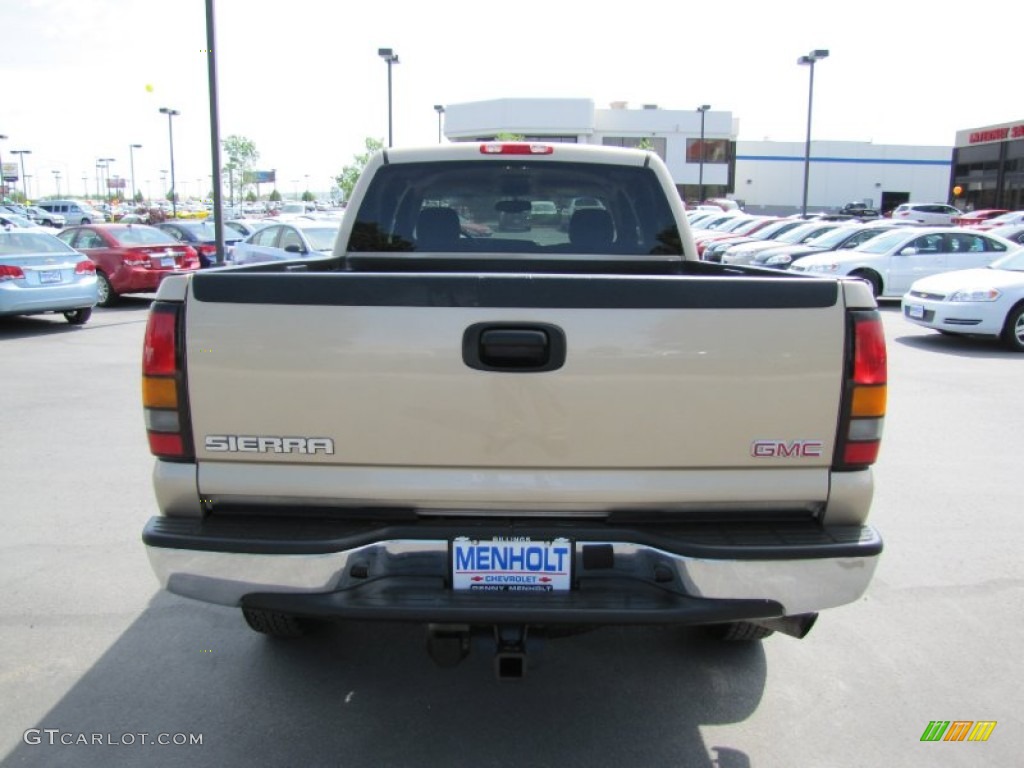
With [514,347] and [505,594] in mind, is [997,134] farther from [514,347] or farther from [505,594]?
[505,594]

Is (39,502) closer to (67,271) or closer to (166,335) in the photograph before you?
(166,335)

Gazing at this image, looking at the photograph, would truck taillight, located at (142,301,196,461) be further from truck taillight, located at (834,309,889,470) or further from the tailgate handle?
truck taillight, located at (834,309,889,470)

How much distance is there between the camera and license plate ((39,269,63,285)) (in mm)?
12758

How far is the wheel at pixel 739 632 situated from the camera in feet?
11.6

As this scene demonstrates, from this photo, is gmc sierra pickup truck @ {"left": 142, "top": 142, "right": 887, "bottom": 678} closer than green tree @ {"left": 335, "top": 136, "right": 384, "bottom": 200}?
Yes

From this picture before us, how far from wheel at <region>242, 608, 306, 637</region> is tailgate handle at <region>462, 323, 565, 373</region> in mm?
1510

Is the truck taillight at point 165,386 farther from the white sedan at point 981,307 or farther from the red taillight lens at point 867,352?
the white sedan at point 981,307

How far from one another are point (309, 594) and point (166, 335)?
0.94 m

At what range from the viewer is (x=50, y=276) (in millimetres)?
12875

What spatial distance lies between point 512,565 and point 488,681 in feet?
3.65

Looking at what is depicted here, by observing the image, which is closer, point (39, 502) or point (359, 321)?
point (359, 321)

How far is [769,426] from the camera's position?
2.66m

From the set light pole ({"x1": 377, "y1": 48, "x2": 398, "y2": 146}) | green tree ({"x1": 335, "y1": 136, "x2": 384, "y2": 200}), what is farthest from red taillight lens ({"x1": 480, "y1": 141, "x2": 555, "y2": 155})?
green tree ({"x1": 335, "y1": 136, "x2": 384, "y2": 200})

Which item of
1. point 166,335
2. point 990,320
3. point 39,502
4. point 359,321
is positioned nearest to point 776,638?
point 359,321
